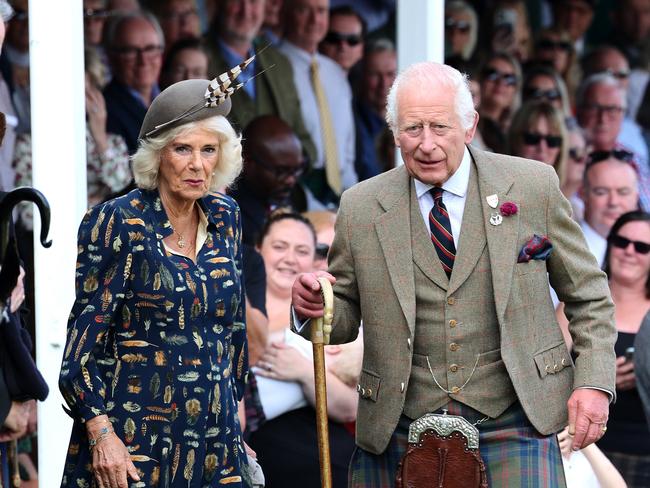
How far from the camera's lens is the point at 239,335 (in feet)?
14.6

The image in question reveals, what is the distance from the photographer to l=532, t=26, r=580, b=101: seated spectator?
1070 cm

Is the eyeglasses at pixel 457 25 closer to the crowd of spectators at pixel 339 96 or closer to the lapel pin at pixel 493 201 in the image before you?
the crowd of spectators at pixel 339 96

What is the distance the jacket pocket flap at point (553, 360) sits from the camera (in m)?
4.46

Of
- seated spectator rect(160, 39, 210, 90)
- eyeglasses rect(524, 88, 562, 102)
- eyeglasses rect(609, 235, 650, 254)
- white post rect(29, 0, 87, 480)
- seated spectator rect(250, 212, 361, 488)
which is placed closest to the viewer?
white post rect(29, 0, 87, 480)

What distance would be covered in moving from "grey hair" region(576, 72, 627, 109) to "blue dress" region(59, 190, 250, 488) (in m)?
6.85

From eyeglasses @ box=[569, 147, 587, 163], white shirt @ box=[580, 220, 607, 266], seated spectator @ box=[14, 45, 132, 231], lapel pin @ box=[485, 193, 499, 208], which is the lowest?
lapel pin @ box=[485, 193, 499, 208]

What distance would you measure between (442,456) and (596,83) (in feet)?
21.9

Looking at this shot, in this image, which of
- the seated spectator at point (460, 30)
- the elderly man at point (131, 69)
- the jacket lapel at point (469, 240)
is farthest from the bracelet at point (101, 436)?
the seated spectator at point (460, 30)

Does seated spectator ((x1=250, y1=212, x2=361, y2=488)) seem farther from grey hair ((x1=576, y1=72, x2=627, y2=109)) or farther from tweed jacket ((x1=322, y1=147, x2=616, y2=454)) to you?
grey hair ((x1=576, y1=72, x2=627, y2=109))

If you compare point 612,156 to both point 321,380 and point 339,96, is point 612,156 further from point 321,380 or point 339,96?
point 321,380

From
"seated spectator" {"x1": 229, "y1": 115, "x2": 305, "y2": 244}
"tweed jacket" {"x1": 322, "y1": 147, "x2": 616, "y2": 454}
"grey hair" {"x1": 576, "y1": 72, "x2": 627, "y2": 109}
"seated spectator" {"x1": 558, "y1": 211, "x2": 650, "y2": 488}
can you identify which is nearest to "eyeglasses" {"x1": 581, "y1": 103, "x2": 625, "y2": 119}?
"grey hair" {"x1": 576, "y1": 72, "x2": 627, "y2": 109}

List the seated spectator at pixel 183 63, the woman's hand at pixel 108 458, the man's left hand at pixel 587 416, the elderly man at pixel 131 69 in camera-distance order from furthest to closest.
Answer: the seated spectator at pixel 183 63 < the elderly man at pixel 131 69 < the man's left hand at pixel 587 416 < the woman's hand at pixel 108 458

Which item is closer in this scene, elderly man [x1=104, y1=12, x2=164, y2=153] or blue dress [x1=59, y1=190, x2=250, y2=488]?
blue dress [x1=59, y1=190, x2=250, y2=488]

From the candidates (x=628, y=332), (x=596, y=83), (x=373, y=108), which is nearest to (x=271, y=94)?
(x=373, y=108)
